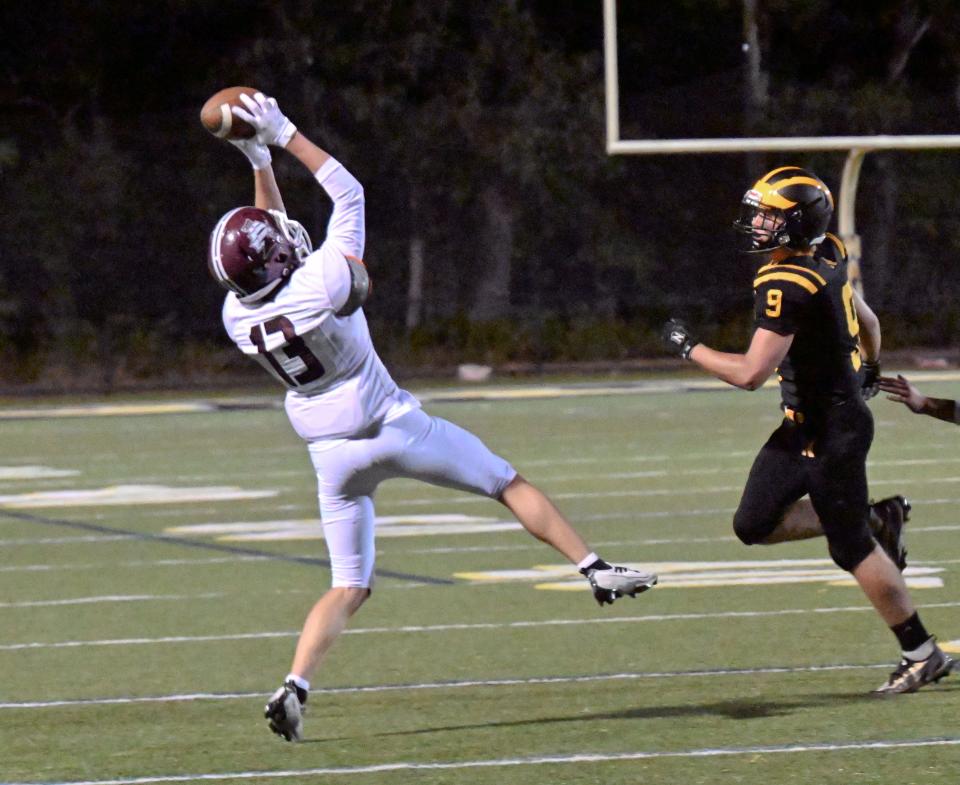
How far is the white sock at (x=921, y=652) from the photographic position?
22.7ft

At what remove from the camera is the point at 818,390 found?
6.93m

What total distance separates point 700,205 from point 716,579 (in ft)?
59.8

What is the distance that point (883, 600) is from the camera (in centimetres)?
694

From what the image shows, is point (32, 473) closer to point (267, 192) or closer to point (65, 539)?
point (65, 539)

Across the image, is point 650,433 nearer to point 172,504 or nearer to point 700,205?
point 172,504

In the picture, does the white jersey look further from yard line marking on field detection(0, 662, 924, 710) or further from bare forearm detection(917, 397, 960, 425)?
bare forearm detection(917, 397, 960, 425)

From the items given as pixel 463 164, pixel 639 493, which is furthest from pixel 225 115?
pixel 463 164

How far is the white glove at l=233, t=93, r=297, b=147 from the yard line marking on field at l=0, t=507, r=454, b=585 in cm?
393

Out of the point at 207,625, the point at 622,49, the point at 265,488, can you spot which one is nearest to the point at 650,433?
the point at 265,488

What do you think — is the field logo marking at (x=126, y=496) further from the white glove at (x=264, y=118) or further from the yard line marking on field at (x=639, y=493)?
the white glove at (x=264, y=118)

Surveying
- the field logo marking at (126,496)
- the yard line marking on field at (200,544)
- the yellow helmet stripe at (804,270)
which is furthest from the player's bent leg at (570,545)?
the field logo marking at (126,496)

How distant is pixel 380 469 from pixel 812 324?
4.82 ft

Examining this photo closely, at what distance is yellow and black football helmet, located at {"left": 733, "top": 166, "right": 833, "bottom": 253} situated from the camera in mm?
6840

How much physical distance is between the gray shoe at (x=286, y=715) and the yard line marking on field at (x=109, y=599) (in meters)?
3.63
